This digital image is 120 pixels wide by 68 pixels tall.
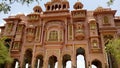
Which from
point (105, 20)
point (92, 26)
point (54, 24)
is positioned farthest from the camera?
point (54, 24)

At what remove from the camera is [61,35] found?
23062mm

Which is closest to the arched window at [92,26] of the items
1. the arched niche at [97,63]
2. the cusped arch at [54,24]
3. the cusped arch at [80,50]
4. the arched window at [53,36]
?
the cusped arch at [80,50]

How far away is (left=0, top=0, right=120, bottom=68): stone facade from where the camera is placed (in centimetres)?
2150

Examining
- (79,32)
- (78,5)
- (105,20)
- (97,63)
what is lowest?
(97,63)

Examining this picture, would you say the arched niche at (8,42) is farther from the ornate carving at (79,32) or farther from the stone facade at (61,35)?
the ornate carving at (79,32)

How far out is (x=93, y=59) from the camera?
821 inches

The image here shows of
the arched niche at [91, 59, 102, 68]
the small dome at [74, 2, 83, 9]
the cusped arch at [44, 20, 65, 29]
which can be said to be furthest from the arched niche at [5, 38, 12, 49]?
the arched niche at [91, 59, 102, 68]

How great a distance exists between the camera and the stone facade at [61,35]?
21500 mm

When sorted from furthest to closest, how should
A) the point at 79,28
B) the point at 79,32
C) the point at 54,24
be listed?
the point at 54,24, the point at 79,28, the point at 79,32

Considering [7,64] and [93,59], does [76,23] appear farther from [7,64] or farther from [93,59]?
[7,64]

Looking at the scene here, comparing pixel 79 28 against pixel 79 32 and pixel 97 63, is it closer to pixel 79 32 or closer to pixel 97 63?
pixel 79 32

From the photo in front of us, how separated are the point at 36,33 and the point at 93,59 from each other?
27.2 ft

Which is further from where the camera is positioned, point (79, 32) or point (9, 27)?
point (9, 27)

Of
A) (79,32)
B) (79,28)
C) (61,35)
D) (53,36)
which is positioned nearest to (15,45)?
(53,36)
